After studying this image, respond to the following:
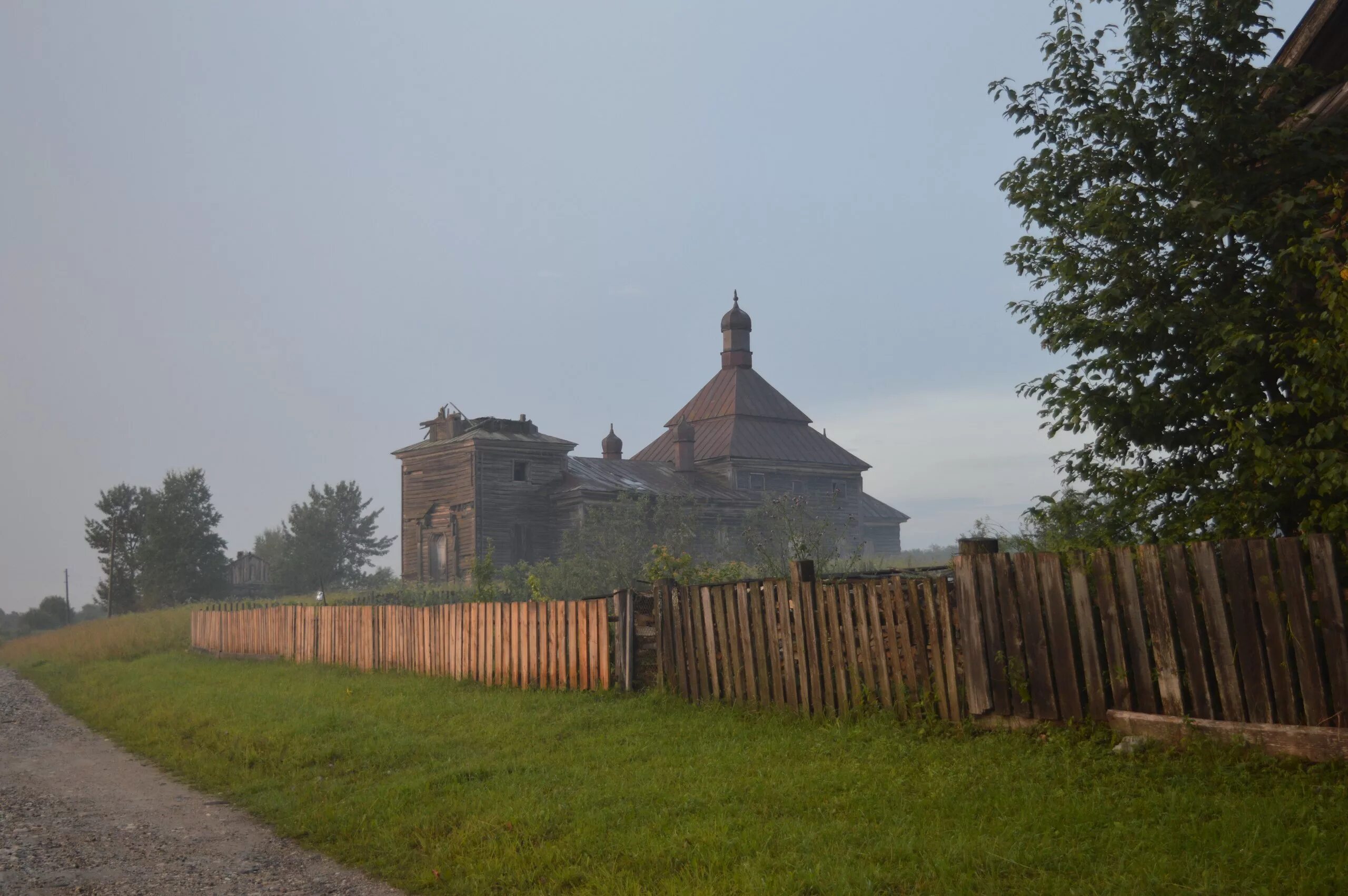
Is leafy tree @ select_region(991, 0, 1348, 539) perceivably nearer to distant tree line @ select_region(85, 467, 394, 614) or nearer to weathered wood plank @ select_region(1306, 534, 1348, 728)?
weathered wood plank @ select_region(1306, 534, 1348, 728)

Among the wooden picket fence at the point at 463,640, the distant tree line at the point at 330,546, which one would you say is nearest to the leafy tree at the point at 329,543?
the distant tree line at the point at 330,546

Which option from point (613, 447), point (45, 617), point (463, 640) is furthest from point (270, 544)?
point (463, 640)

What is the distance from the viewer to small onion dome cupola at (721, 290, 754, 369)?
5750cm

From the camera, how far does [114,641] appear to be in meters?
29.3

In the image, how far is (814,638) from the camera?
10.1 meters

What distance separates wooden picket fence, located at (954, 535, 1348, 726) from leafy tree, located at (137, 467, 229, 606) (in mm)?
59584

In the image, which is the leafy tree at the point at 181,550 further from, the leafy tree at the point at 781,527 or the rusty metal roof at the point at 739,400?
the leafy tree at the point at 781,527

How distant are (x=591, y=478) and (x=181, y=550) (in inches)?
1168

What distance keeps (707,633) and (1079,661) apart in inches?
166

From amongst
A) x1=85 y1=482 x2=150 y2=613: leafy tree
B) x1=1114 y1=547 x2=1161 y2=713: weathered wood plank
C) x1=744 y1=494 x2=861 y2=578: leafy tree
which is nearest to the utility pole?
x1=85 y1=482 x2=150 y2=613: leafy tree

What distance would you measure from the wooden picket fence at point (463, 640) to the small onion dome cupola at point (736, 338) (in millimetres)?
37103

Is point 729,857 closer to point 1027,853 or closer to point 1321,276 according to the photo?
point 1027,853

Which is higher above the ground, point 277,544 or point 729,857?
point 277,544

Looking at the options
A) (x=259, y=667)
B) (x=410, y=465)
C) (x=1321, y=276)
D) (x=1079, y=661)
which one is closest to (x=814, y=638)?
(x=1079, y=661)
